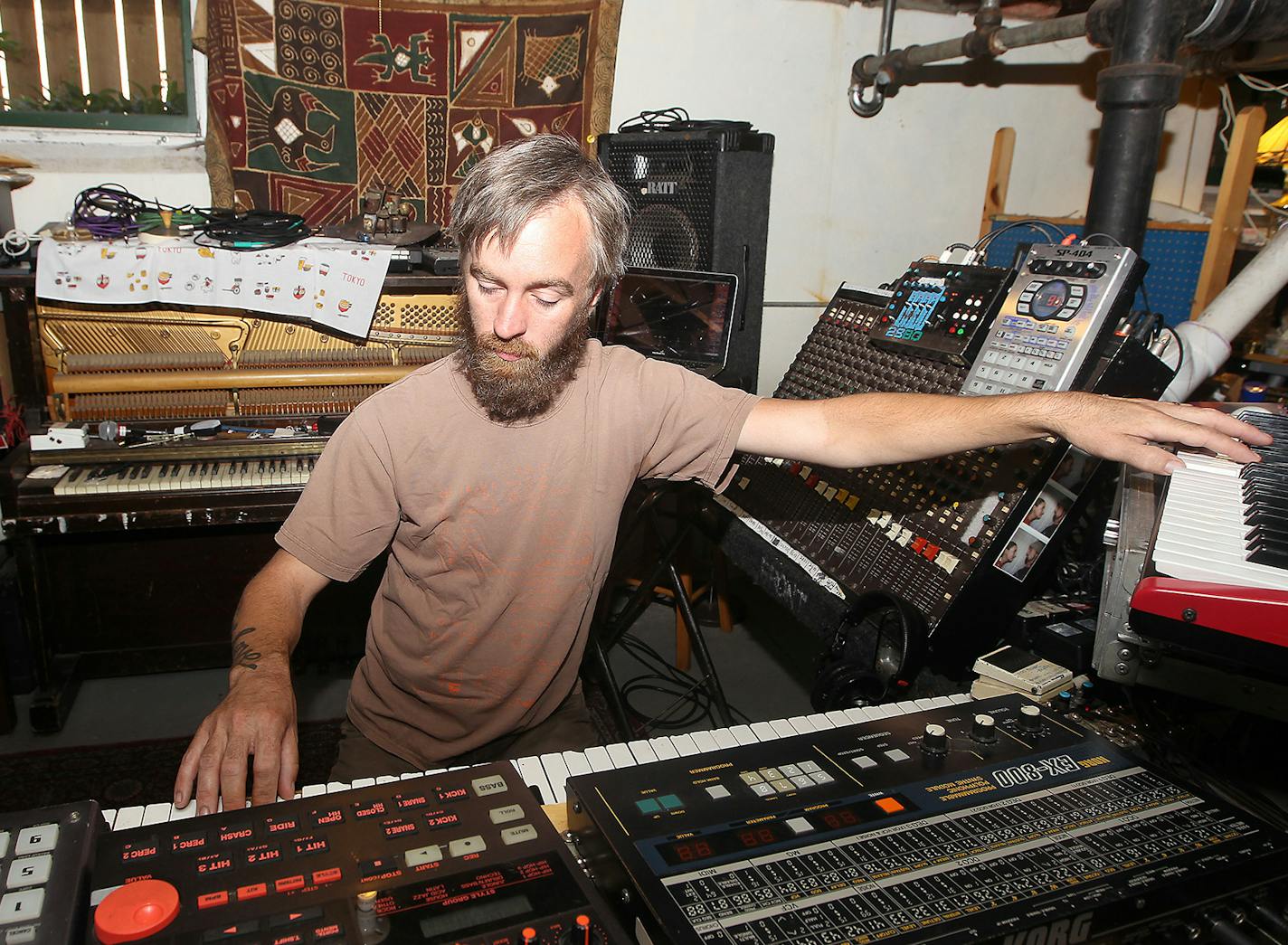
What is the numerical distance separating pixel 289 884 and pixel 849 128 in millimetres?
3863

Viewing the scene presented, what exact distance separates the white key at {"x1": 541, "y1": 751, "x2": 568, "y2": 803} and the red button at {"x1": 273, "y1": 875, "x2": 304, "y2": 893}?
347mm

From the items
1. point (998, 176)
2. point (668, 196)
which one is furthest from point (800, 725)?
point (998, 176)

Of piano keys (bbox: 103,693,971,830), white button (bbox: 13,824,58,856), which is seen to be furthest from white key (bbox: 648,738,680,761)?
white button (bbox: 13,824,58,856)

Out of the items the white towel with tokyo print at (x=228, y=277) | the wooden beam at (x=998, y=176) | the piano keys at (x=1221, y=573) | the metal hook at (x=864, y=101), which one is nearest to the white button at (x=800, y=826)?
the piano keys at (x=1221, y=573)

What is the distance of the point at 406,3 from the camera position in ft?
10.7

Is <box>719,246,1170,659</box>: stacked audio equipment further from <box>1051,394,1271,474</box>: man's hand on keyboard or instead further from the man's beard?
the man's beard

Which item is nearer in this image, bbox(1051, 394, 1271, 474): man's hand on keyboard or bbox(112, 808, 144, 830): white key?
bbox(112, 808, 144, 830): white key

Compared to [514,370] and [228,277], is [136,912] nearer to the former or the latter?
[514,370]

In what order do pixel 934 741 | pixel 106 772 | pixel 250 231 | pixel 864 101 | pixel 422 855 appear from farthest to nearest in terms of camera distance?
1. pixel 864 101
2. pixel 250 231
3. pixel 106 772
4. pixel 934 741
5. pixel 422 855

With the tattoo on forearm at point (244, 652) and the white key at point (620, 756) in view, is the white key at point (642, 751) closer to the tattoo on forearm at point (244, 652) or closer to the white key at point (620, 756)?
the white key at point (620, 756)

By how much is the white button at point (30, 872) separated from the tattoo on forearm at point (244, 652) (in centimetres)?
51

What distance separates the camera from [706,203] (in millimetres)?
2799

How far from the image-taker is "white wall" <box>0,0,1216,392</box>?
3.59m

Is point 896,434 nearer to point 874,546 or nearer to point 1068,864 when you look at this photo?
point 874,546
